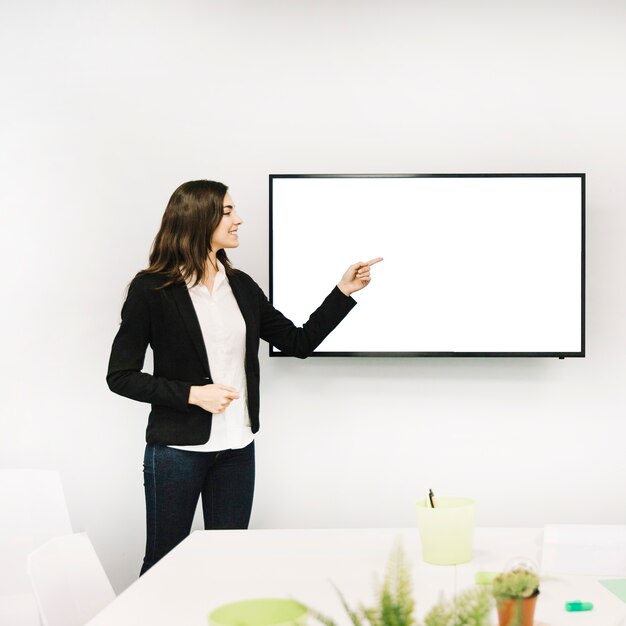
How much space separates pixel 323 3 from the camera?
2.93 m

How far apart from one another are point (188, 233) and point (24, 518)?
3.29 ft

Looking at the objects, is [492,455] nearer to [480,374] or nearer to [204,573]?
[480,374]

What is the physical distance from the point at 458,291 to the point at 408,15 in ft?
3.77

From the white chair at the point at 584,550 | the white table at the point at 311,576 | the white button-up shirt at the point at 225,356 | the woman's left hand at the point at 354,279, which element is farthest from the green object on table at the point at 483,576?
the woman's left hand at the point at 354,279

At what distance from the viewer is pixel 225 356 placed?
7.53 ft

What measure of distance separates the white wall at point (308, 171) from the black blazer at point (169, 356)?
0.60 metres

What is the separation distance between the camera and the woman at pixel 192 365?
2.20 m

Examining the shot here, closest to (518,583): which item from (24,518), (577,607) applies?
(577,607)

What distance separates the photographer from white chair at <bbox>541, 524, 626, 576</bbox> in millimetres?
1404

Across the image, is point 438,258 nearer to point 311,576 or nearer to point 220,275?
point 220,275

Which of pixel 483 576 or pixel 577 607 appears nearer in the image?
pixel 577 607

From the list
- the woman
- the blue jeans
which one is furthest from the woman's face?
the blue jeans

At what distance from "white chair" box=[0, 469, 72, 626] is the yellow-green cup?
4.06ft

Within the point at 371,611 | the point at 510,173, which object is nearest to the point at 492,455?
the point at 510,173
